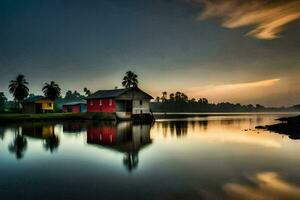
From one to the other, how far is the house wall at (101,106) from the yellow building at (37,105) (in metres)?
16.1

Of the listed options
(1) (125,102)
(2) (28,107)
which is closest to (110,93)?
(1) (125,102)

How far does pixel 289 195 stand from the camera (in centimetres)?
1220

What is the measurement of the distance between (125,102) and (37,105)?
3124cm

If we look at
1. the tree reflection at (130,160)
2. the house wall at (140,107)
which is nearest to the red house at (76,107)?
the house wall at (140,107)

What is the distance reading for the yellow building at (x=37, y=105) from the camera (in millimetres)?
87500

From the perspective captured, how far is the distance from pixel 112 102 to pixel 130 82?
3637cm

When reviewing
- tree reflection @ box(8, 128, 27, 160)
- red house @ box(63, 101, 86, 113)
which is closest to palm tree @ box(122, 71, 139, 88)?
red house @ box(63, 101, 86, 113)

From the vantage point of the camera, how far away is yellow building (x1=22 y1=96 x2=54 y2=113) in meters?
87.5

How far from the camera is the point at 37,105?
88.4m

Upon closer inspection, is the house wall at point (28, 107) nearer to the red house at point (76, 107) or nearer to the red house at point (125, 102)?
the red house at point (76, 107)

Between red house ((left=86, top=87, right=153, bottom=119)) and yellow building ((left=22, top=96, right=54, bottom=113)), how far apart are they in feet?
71.7

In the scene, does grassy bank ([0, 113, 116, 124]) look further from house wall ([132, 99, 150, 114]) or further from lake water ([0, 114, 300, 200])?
lake water ([0, 114, 300, 200])

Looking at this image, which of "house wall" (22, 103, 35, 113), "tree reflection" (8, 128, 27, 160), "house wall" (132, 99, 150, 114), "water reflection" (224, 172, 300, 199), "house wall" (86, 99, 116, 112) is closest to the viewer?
"water reflection" (224, 172, 300, 199)

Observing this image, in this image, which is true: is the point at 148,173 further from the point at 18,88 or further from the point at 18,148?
the point at 18,88
